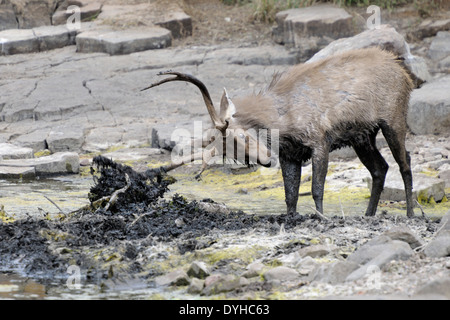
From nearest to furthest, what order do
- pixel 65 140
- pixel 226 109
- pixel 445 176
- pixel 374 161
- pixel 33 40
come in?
pixel 226 109, pixel 374 161, pixel 445 176, pixel 65 140, pixel 33 40

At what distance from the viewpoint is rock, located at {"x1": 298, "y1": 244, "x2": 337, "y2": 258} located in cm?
580

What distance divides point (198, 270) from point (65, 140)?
21.7ft

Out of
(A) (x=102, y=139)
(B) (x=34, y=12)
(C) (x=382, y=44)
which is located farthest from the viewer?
(B) (x=34, y=12)

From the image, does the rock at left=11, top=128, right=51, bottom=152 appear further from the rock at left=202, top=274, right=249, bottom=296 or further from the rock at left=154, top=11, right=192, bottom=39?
the rock at left=202, top=274, right=249, bottom=296

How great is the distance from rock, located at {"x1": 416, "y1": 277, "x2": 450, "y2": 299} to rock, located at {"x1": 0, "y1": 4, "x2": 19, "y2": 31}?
45.4ft

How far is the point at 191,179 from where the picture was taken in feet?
35.4

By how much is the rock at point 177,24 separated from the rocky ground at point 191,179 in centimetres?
3

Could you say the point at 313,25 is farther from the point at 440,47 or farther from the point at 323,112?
the point at 323,112

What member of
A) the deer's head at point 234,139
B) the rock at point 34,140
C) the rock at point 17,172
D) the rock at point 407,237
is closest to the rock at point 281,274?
the rock at point 407,237

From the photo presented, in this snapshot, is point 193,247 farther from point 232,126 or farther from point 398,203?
point 398,203

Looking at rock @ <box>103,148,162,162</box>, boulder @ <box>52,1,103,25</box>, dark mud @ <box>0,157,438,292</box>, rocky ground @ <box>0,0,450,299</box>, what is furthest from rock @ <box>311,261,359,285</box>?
boulder @ <box>52,1,103,25</box>

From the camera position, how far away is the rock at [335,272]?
202 inches

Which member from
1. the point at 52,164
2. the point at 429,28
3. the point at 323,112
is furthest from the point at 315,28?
the point at 323,112

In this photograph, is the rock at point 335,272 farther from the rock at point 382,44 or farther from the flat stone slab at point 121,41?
the flat stone slab at point 121,41
